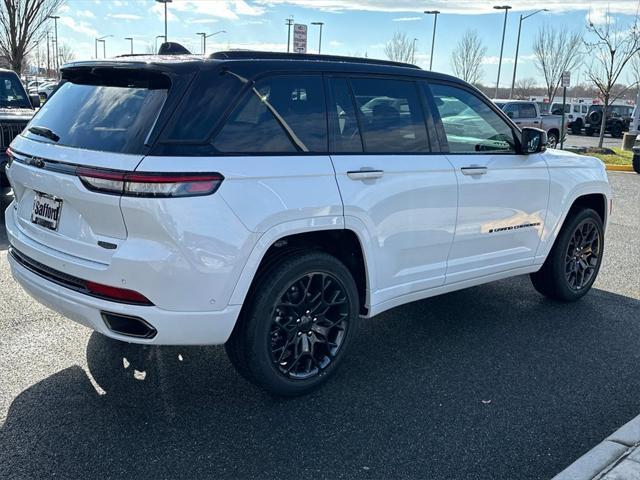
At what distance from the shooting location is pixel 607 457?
3062 millimetres

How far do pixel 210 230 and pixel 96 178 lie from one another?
60cm

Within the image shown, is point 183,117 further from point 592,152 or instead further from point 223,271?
point 592,152

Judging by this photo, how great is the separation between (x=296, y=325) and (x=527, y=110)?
21.1m

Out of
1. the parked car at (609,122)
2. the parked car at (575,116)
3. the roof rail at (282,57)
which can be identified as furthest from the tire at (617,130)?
the roof rail at (282,57)

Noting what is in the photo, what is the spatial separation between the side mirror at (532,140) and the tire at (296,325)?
1.91m

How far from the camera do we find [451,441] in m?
3.32

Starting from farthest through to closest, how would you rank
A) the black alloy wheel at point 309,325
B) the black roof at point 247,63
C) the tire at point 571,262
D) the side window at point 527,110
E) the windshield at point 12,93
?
the side window at point 527,110, the windshield at point 12,93, the tire at point 571,262, the black alloy wheel at point 309,325, the black roof at point 247,63

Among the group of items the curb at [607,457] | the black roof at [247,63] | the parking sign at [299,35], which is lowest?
the curb at [607,457]

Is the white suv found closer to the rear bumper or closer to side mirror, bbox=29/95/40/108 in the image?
the rear bumper

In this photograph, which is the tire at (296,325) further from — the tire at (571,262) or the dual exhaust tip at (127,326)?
the tire at (571,262)

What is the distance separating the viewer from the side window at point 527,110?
2256cm

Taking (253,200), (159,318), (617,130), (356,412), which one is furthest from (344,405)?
(617,130)

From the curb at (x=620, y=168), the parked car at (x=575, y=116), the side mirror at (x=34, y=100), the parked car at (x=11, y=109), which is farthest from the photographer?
the parked car at (x=575, y=116)

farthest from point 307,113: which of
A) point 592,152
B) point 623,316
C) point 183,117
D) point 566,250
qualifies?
point 592,152
